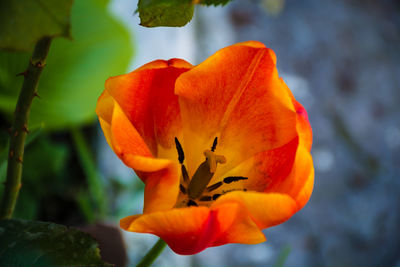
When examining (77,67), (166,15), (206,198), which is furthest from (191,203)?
(77,67)

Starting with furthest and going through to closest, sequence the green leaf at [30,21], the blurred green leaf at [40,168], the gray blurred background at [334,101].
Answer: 1. the gray blurred background at [334,101]
2. the blurred green leaf at [40,168]
3. the green leaf at [30,21]

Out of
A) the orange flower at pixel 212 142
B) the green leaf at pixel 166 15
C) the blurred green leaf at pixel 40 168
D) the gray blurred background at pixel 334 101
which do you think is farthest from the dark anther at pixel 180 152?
the gray blurred background at pixel 334 101

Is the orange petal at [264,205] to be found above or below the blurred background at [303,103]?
above

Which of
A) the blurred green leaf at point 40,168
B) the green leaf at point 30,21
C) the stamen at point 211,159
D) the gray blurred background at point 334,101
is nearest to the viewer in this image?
the green leaf at point 30,21

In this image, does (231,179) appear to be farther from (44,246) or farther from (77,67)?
(77,67)

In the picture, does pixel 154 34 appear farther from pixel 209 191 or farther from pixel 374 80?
pixel 209 191

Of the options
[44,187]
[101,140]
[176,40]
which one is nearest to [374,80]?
[176,40]

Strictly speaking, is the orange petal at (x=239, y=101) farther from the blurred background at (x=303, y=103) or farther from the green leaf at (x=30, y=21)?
the blurred background at (x=303, y=103)
